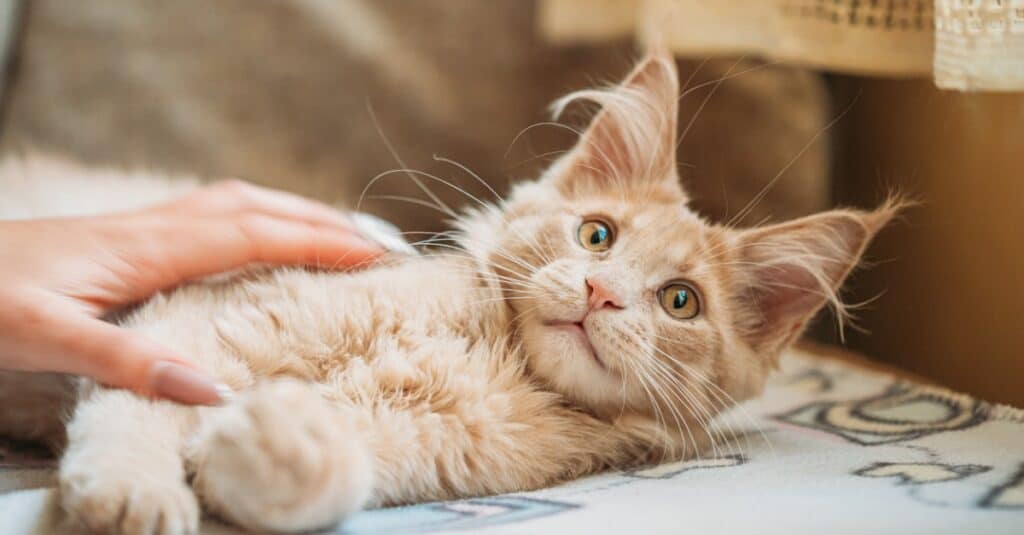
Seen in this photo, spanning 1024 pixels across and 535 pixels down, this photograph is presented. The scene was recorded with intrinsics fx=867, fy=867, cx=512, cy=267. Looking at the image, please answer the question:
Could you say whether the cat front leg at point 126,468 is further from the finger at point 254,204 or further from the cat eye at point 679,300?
the cat eye at point 679,300

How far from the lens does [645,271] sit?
1.23 meters

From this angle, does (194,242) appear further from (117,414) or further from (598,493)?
(598,493)

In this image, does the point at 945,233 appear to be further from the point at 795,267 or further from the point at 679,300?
the point at 679,300

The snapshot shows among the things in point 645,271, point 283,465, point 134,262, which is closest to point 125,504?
point 283,465

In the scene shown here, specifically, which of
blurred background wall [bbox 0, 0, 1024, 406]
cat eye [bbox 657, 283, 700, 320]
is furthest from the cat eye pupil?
blurred background wall [bbox 0, 0, 1024, 406]

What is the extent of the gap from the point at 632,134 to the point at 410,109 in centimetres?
74

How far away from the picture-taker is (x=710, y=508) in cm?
93

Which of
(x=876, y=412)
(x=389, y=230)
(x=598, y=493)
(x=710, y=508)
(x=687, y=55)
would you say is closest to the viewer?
(x=710, y=508)

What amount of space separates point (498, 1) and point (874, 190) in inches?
38.3

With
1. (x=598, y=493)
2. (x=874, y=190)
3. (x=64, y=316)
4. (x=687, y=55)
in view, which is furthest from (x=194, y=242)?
(x=874, y=190)

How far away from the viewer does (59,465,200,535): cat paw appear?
0.83 m

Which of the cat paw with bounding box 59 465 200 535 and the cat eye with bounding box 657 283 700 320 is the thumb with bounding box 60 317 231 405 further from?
the cat eye with bounding box 657 283 700 320

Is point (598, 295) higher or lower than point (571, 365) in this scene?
higher

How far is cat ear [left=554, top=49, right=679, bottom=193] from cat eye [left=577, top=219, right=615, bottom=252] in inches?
5.6
